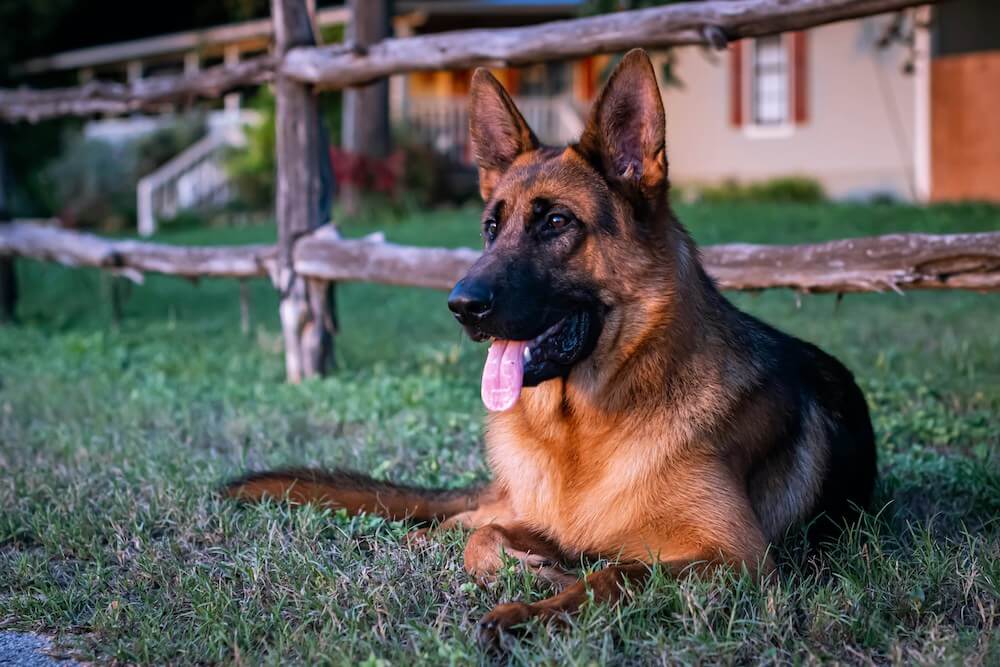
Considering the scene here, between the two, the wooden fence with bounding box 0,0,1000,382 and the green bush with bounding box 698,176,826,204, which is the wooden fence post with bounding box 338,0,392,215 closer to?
the green bush with bounding box 698,176,826,204

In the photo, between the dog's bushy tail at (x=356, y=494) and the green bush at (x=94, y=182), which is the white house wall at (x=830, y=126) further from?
the dog's bushy tail at (x=356, y=494)

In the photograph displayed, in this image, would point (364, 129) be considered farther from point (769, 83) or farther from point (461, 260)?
point (461, 260)

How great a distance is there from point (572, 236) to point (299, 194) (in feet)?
12.6

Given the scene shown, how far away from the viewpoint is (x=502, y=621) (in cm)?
266

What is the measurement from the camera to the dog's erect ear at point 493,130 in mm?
3684

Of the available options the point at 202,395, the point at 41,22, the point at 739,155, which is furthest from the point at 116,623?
the point at 41,22

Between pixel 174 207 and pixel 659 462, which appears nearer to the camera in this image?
pixel 659 462

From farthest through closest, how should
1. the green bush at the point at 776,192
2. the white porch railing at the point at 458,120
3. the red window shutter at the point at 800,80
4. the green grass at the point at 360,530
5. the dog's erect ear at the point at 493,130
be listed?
the white porch railing at the point at 458,120 → the red window shutter at the point at 800,80 → the green bush at the point at 776,192 → the dog's erect ear at the point at 493,130 → the green grass at the point at 360,530

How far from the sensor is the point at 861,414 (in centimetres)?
385

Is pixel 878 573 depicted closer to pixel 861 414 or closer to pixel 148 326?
pixel 861 414

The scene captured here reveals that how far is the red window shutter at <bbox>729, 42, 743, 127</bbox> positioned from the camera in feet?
65.7

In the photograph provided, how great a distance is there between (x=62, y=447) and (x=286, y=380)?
6.85 feet

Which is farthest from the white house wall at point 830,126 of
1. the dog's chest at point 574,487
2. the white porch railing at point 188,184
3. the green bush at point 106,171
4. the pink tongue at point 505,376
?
the pink tongue at point 505,376

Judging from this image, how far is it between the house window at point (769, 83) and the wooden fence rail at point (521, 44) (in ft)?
48.4
